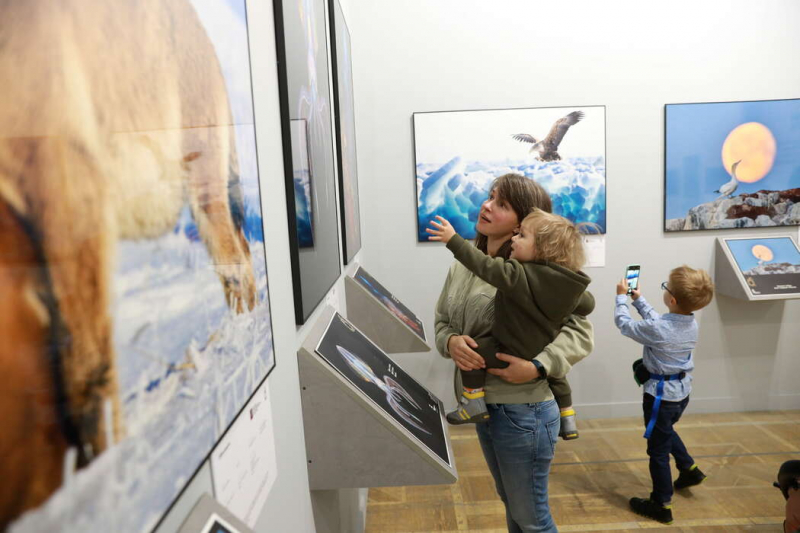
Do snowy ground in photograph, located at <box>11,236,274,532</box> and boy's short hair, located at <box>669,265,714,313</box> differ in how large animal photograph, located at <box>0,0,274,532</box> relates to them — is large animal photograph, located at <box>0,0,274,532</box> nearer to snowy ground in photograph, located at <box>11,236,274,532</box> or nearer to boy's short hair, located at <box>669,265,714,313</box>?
snowy ground in photograph, located at <box>11,236,274,532</box>

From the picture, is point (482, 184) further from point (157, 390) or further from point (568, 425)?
point (157, 390)

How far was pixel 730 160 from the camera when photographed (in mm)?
3988

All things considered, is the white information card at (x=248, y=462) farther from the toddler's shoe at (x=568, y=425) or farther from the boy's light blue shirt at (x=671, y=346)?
the boy's light blue shirt at (x=671, y=346)

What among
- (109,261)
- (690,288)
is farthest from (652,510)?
(109,261)

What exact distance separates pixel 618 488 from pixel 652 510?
32cm

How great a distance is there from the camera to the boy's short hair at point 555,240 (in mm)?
1739

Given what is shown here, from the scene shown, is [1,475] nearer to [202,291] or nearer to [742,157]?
[202,291]

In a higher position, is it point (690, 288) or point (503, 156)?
point (503, 156)

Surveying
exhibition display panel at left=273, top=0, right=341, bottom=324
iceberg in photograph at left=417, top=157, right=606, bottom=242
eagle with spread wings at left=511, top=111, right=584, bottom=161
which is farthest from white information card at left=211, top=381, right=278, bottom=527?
eagle with spread wings at left=511, top=111, right=584, bottom=161

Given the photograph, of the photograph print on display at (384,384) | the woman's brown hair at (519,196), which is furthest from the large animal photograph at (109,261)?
the woman's brown hair at (519,196)

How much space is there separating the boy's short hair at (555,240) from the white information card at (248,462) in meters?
1.10

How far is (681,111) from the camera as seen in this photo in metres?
3.95

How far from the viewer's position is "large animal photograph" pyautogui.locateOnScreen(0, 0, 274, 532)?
335mm

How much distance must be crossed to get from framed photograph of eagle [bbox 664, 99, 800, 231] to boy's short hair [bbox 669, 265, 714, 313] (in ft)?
4.27
